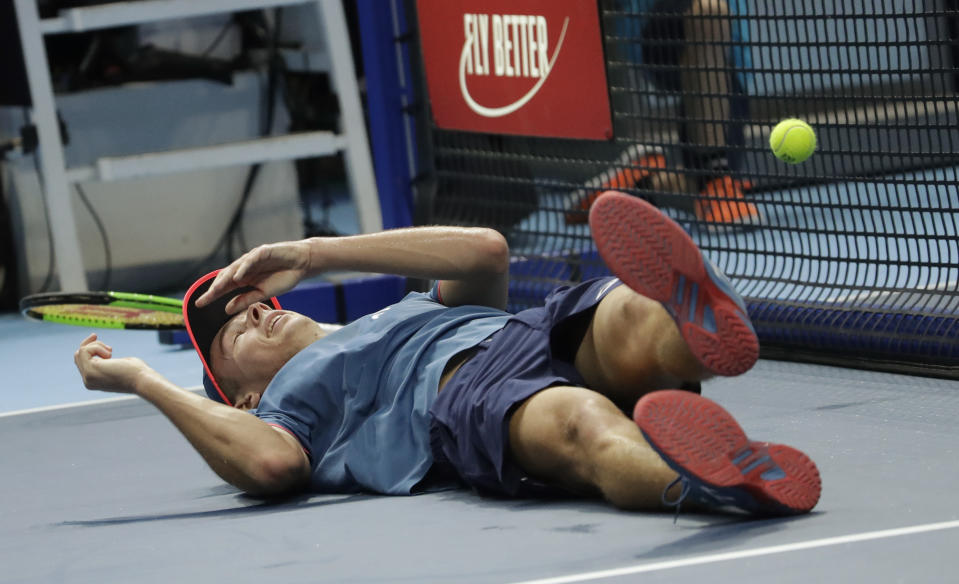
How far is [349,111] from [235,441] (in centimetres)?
285

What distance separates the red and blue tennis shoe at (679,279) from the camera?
1742 mm

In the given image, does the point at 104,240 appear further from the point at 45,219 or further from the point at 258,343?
the point at 258,343

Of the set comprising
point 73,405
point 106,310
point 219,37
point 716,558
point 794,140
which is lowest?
point 73,405

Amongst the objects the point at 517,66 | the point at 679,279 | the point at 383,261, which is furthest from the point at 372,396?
the point at 517,66

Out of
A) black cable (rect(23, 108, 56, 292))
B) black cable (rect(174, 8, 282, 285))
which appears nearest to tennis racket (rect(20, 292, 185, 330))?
black cable (rect(23, 108, 56, 292))

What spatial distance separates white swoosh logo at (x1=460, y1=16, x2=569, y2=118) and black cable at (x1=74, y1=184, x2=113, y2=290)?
179 cm

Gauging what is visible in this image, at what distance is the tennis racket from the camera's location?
3.17 m

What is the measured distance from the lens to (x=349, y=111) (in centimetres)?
489

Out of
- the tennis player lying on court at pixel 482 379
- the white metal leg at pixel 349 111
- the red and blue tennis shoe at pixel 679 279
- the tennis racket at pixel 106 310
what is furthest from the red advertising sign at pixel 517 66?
the red and blue tennis shoe at pixel 679 279

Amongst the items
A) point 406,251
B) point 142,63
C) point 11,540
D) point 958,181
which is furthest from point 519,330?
point 142,63

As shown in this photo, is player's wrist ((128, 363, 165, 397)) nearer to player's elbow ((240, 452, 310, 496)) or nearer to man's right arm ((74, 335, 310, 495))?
man's right arm ((74, 335, 310, 495))

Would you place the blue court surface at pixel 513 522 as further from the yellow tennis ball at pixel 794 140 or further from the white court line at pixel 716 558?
the yellow tennis ball at pixel 794 140

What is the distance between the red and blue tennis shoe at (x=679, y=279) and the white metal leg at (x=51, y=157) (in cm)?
315

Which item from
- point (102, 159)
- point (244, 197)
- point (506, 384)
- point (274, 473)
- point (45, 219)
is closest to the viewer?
point (506, 384)
